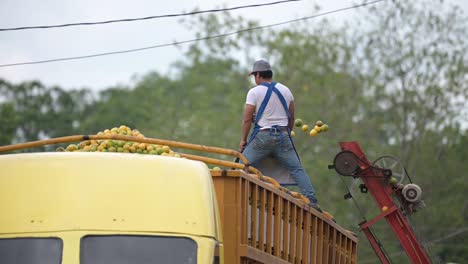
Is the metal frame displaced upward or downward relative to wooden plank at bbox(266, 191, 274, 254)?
upward

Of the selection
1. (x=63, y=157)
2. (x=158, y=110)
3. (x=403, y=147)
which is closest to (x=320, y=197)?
(x=403, y=147)

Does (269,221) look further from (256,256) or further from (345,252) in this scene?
(345,252)

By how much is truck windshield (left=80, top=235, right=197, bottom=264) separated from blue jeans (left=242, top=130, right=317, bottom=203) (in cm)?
479

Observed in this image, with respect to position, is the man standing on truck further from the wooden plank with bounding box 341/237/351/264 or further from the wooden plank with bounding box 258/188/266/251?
the wooden plank with bounding box 258/188/266/251

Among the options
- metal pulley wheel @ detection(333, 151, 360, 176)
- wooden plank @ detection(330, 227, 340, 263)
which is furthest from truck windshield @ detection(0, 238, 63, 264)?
metal pulley wheel @ detection(333, 151, 360, 176)

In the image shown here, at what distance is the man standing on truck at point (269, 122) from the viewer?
13922mm

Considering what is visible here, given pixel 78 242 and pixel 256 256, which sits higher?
pixel 256 256

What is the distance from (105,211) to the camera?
9234mm

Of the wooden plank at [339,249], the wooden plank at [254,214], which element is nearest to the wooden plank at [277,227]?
the wooden plank at [254,214]

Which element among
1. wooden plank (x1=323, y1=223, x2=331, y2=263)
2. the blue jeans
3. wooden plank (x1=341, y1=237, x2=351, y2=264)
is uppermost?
the blue jeans

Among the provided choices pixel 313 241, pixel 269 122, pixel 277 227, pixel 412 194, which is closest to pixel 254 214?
pixel 277 227

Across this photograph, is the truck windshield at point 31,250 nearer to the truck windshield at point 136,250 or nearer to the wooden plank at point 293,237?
the truck windshield at point 136,250

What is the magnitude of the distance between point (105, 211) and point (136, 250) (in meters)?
0.35

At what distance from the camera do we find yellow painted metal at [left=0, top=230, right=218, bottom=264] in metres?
8.95
